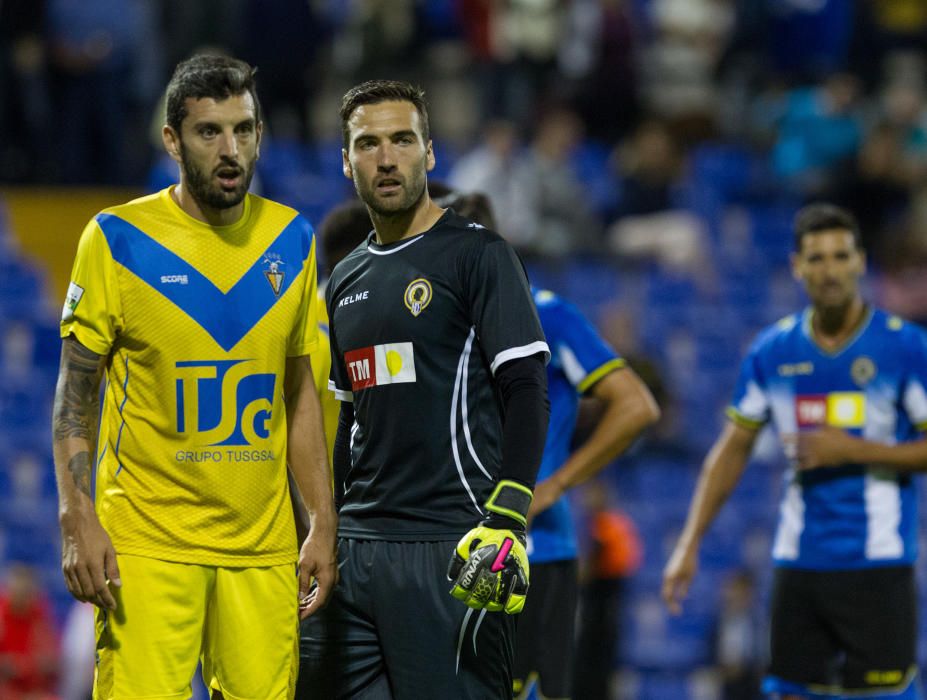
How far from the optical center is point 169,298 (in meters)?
4.26

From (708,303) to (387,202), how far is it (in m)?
9.37

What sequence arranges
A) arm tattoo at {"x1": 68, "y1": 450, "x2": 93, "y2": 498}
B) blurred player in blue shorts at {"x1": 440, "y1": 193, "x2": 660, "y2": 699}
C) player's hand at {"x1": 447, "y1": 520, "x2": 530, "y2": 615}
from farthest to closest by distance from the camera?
1. blurred player in blue shorts at {"x1": 440, "y1": 193, "x2": 660, "y2": 699}
2. arm tattoo at {"x1": 68, "y1": 450, "x2": 93, "y2": 498}
3. player's hand at {"x1": 447, "y1": 520, "x2": 530, "y2": 615}

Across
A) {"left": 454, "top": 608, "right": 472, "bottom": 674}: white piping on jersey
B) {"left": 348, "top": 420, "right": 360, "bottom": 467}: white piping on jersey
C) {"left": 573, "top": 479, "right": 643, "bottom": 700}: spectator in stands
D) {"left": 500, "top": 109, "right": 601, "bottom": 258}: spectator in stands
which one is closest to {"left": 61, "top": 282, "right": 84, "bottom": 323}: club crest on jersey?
{"left": 348, "top": 420, "right": 360, "bottom": 467}: white piping on jersey

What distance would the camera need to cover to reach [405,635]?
4.38 m

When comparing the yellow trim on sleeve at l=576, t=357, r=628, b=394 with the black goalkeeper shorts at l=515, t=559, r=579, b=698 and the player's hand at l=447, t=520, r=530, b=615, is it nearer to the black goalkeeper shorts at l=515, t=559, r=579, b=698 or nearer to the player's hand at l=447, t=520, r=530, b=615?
the black goalkeeper shorts at l=515, t=559, r=579, b=698

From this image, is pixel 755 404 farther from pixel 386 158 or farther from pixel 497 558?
pixel 497 558

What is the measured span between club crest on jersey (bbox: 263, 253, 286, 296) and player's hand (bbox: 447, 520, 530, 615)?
0.93m

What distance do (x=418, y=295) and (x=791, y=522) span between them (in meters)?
2.70

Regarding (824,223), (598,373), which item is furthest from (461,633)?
(824,223)

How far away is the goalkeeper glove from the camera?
399 cm

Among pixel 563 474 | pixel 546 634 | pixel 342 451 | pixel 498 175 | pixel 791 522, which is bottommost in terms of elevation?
pixel 546 634

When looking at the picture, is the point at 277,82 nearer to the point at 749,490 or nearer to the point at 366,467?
the point at 749,490

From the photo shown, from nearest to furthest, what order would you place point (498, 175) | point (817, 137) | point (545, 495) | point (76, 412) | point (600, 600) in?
1. point (76, 412)
2. point (545, 495)
3. point (600, 600)
4. point (498, 175)
5. point (817, 137)

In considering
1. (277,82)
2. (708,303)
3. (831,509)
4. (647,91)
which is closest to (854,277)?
(831,509)
